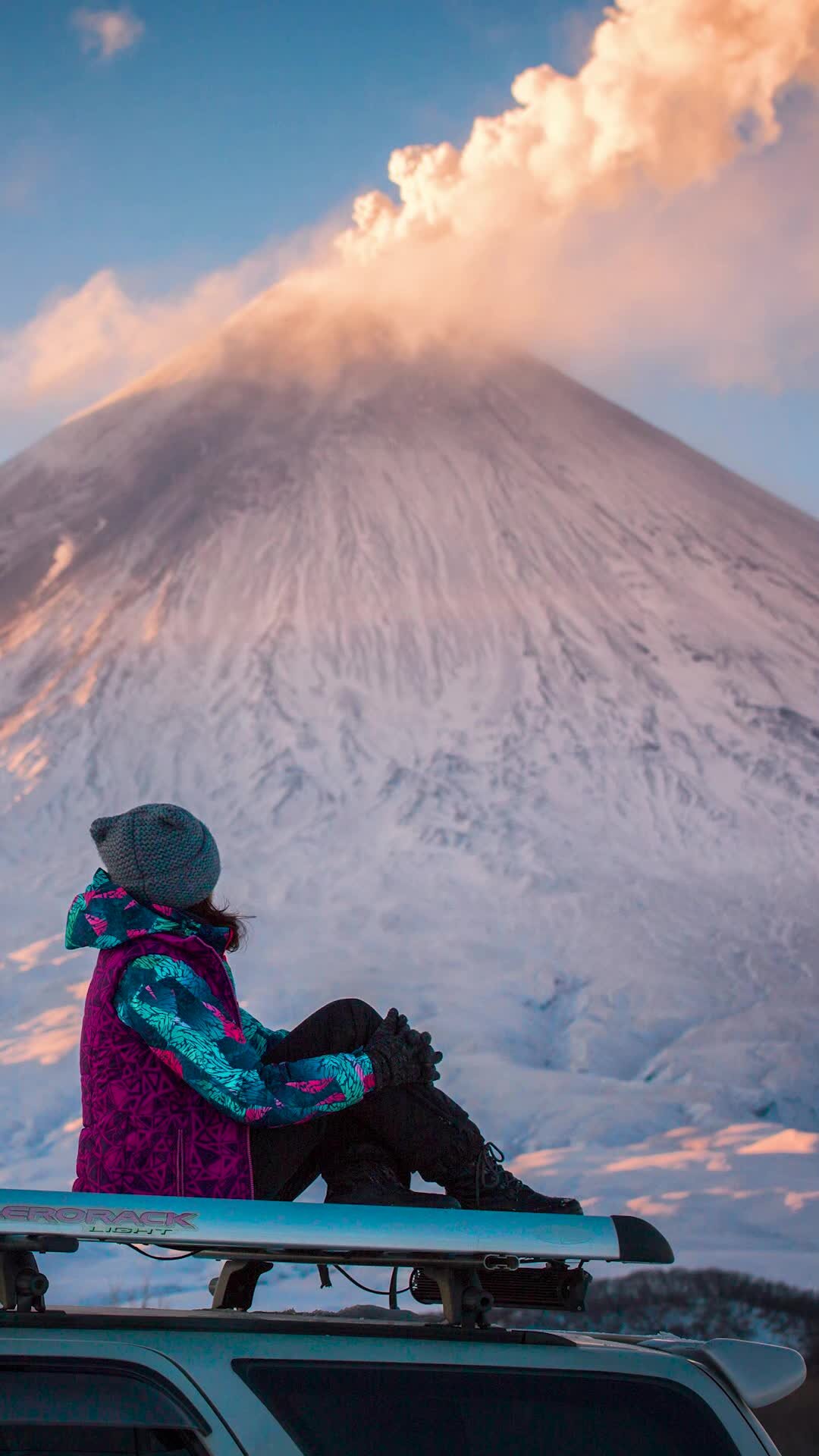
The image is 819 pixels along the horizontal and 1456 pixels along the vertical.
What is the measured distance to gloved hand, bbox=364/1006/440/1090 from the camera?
247 cm

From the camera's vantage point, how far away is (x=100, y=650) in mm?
19641

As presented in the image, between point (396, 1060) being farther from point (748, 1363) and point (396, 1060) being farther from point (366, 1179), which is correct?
point (748, 1363)

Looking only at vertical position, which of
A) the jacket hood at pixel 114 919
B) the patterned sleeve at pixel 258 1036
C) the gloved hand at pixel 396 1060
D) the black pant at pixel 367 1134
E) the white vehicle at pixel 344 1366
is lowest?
the white vehicle at pixel 344 1366

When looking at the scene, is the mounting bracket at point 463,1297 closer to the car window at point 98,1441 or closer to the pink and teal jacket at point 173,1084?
the car window at point 98,1441

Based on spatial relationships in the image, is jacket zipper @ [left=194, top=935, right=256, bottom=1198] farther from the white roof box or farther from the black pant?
the white roof box

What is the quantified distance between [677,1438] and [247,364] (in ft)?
89.2

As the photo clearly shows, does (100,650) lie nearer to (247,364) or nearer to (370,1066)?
(247,364)

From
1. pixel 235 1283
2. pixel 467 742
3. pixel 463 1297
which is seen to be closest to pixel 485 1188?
pixel 235 1283

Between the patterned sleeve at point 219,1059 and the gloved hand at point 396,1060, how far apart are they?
0.05 feet

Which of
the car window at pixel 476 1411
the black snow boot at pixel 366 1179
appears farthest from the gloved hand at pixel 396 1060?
the car window at pixel 476 1411

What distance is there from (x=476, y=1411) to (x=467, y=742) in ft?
51.8

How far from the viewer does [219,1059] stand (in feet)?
7.82

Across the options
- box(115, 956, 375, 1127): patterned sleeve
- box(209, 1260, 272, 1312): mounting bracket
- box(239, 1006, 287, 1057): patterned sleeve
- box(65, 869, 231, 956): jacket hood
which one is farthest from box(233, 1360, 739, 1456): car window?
box(239, 1006, 287, 1057): patterned sleeve

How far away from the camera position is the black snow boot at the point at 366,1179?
94.6 inches
